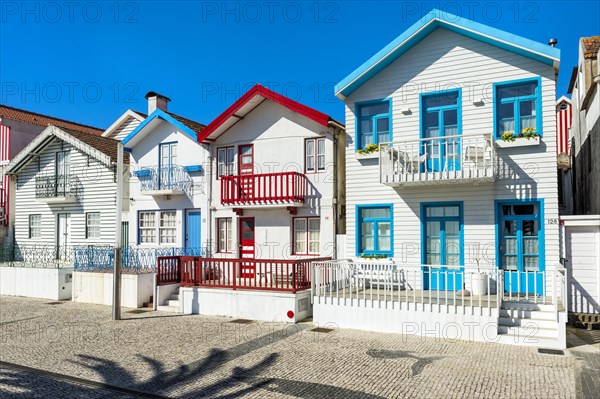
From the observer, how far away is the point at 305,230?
51.1ft

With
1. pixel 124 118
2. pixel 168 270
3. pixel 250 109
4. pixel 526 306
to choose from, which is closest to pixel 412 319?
pixel 526 306

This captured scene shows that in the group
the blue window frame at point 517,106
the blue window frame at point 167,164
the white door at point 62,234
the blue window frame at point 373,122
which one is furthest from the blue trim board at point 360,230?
the white door at point 62,234

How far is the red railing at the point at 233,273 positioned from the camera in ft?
40.9

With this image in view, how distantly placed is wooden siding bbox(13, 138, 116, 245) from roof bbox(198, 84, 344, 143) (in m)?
5.53

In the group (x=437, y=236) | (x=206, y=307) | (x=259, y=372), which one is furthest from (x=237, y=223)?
(x=259, y=372)

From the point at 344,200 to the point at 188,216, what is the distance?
6.10m

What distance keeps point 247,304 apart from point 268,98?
22.9 feet

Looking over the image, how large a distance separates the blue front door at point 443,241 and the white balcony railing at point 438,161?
1.17 metres

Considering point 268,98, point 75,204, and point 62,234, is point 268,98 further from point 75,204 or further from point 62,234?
point 62,234

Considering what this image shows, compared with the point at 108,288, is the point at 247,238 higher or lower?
higher

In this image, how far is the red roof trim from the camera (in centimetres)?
1496

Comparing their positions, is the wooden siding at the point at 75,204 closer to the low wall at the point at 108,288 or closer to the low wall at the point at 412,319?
the low wall at the point at 108,288

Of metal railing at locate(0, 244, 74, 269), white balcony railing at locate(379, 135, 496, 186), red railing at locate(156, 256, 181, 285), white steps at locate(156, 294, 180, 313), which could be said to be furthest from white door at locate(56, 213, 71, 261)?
white balcony railing at locate(379, 135, 496, 186)

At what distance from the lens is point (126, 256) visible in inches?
716
